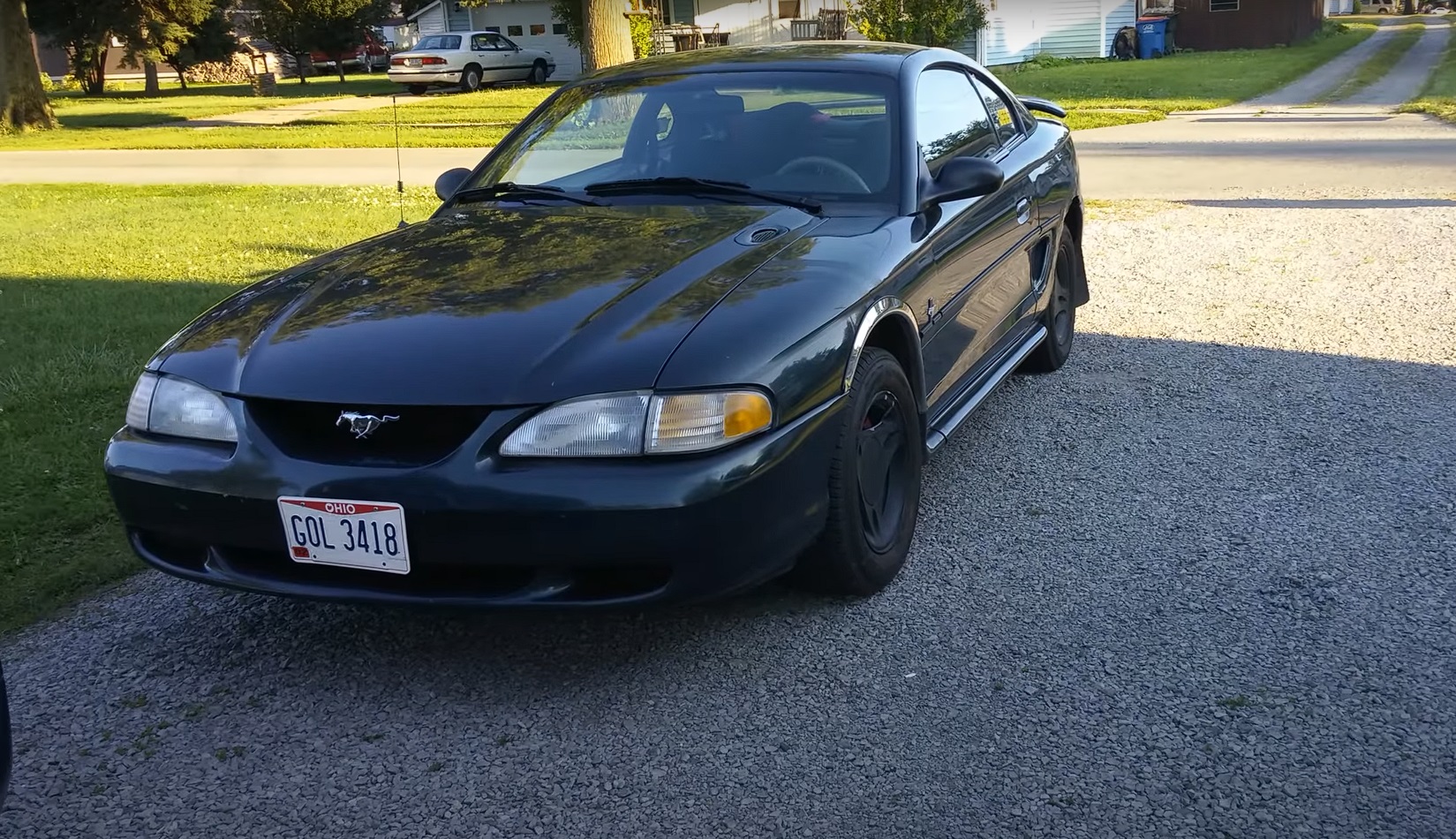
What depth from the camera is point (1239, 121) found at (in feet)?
55.0

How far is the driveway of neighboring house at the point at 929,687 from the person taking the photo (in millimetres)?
2695

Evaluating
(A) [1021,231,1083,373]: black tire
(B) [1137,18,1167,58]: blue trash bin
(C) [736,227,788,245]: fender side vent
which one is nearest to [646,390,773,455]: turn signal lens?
(C) [736,227,788,245]: fender side vent

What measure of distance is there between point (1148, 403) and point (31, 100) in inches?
934

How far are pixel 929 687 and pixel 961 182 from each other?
5.67 feet

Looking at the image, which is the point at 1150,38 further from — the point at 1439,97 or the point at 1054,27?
the point at 1439,97

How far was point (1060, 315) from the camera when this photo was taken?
6039 millimetres

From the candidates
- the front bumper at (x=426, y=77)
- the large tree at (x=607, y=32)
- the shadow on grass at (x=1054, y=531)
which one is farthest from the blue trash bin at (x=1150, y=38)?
the shadow on grass at (x=1054, y=531)

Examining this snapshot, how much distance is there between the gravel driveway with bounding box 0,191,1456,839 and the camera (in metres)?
2.69

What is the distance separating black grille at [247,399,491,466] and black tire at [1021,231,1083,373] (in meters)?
3.43

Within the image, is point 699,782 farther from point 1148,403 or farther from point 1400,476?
point 1148,403

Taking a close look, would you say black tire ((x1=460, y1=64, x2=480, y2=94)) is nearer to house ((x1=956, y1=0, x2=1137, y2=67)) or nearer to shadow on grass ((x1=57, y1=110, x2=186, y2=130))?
shadow on grass ((x1=57, y1=110, x2=186, y2=130))

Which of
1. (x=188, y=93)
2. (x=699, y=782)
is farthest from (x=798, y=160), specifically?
(x=188, y=93)

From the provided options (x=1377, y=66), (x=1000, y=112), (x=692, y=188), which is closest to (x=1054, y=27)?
(x=1377, y=66)

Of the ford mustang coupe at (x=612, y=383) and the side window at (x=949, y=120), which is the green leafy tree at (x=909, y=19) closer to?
the side window at (x=949, y=120)
